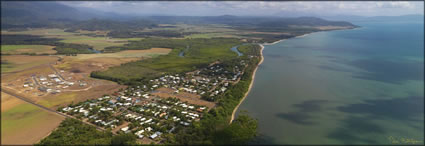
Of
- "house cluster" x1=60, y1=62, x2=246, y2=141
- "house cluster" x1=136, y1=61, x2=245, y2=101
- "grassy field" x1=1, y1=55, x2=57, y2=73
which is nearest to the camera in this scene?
"grassy field" x1=1, y1=55, x2=57, y2=73

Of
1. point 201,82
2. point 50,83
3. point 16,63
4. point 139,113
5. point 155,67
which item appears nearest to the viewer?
point 16,63

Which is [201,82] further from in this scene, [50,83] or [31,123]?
[50,83]

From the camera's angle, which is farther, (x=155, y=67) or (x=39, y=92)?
(x=155, y=67)

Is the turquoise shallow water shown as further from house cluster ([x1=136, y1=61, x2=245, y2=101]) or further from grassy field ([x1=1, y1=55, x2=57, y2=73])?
grassy field ([x1=1, y1=55, x2=57, y2=73])

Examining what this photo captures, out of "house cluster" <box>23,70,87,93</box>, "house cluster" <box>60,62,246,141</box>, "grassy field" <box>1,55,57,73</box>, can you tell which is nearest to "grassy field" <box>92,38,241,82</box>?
"house cluster" <box>23,70,87,93</box>

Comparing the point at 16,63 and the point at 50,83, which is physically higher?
the point at 16,63

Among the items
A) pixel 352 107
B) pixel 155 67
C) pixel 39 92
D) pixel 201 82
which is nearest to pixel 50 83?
pixel 39 92

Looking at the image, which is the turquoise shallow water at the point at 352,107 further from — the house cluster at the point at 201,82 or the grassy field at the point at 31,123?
the grassy field at the point at 31,123
